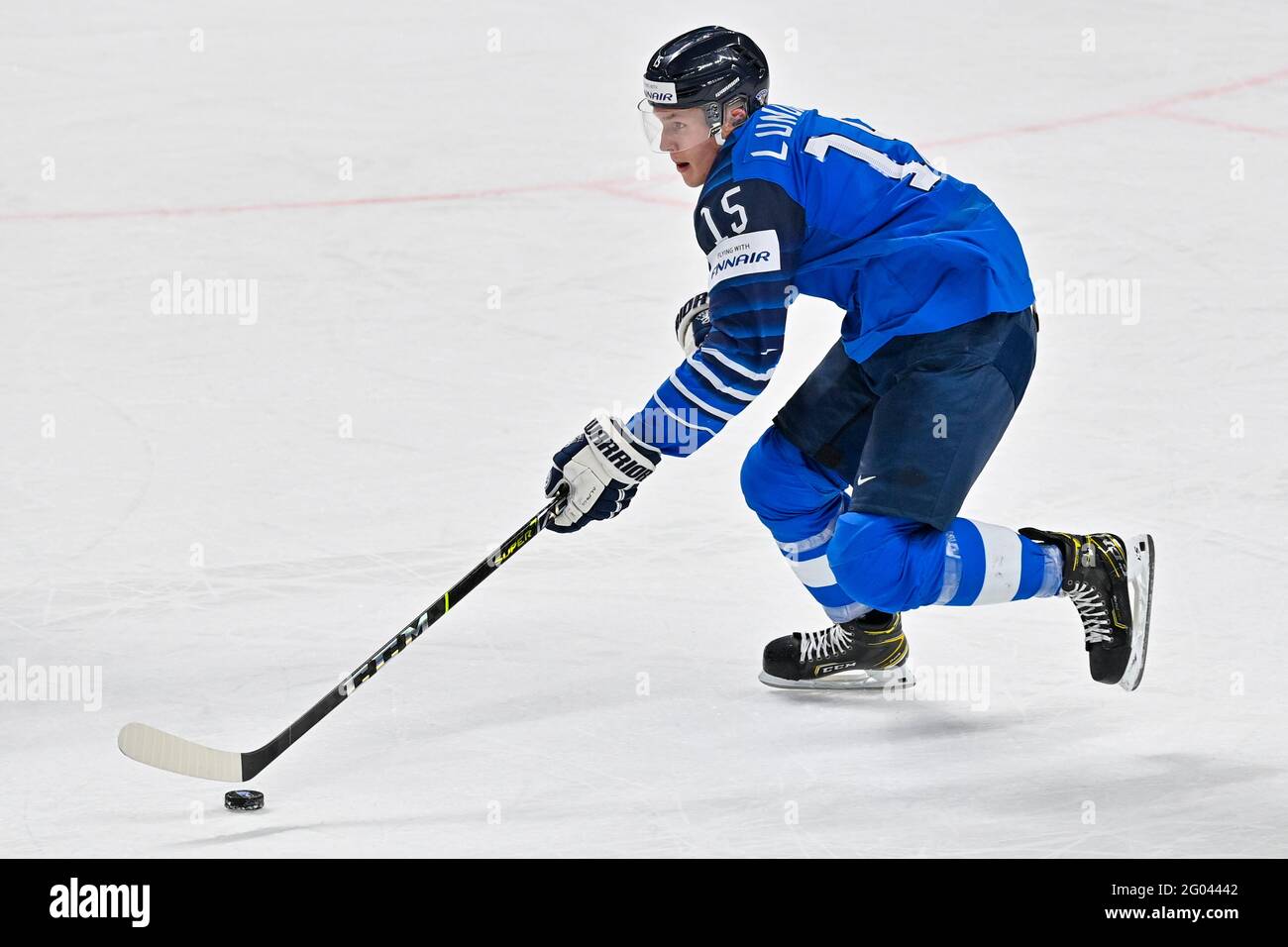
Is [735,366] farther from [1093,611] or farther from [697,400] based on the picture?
[1093,611]

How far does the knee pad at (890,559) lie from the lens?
322 centimetres

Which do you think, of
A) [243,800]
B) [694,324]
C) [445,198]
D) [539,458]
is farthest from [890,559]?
[445,198]

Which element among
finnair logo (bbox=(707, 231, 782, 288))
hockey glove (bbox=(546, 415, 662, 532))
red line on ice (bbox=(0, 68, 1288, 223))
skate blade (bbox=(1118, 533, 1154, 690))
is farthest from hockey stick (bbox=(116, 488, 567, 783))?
red line on ice (bbox=(0, 68, 1288, 223))

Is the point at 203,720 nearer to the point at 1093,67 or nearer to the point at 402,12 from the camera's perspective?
the point at 1093,67

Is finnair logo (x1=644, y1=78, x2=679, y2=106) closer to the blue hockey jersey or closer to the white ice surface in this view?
the blue hockey jersey

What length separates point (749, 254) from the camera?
3.16 metres

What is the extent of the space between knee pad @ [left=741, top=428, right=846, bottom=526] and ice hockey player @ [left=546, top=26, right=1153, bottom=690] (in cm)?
24

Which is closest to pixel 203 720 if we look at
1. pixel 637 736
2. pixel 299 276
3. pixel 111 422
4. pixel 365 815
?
pixel 365 815

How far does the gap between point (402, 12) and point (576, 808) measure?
7.02 meters

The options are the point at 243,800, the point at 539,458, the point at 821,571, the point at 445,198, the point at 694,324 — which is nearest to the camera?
the point at 243,800

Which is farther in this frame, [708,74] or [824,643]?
[824,643]

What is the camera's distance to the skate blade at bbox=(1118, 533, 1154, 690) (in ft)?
11.1

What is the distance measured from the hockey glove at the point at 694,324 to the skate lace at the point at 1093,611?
2.62 feet

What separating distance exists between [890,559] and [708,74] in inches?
34.3
